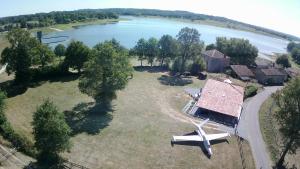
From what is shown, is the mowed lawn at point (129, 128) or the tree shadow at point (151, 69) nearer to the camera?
the mowed lawn at point (129, 128)

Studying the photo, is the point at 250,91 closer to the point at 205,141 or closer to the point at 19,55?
the point at 205,141

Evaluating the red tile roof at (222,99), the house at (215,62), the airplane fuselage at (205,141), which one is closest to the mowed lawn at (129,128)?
the airplane fuselage at (205,141)

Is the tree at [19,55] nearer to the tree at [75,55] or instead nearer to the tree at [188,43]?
the tree at [75,55]

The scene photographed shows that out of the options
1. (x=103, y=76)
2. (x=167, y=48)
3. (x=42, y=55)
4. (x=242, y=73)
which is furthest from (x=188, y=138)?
(x=242, y=73)

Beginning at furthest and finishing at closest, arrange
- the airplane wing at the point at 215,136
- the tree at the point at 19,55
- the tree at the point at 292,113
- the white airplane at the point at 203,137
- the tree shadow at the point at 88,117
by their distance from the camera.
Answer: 1. the tree at the point at 19,55
2. the airplane wing at the point at 215,136
3. the tree shadow at the point at 88,117
4. the white airplane at the point at 203,137
5. the tree at the point at 292,113

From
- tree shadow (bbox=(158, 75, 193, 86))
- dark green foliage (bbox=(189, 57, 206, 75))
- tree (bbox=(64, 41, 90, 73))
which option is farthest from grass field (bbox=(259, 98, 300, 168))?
tree (bbox=(64, 41, 90, 73))

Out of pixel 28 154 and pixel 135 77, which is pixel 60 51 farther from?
pixel 28 154
